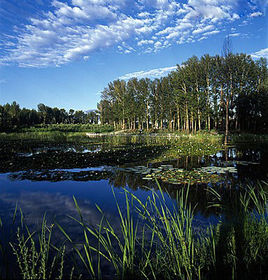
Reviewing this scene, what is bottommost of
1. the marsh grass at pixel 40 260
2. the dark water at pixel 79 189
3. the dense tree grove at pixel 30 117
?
the dark water at pixel 79 189

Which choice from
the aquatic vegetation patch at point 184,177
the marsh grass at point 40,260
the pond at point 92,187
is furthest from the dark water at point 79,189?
the marsh grass at point 40,260

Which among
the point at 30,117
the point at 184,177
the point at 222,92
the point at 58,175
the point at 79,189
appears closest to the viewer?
the point at 79,189

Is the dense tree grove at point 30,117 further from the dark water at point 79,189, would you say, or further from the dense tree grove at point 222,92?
the dark water at point 79,189

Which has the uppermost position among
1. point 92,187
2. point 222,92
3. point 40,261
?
point 222,92

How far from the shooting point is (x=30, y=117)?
56.7 metres

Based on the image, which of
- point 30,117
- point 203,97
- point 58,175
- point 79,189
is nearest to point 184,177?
point 79,189

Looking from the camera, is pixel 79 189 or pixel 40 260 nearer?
pixel 40 260

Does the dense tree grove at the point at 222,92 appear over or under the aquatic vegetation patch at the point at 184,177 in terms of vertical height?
Result: over

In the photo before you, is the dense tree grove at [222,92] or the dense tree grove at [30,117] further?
the dense tree grove at [30,117]

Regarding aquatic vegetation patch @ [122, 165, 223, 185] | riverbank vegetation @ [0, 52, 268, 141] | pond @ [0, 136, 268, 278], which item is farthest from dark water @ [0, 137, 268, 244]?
riverbank vegetation @ [0, 52, 268, 141]

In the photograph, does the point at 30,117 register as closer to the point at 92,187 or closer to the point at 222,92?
the point at 222,92

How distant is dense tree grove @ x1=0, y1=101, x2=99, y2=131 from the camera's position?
4069 cm

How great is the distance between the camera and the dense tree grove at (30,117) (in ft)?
133

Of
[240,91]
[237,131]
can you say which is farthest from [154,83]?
[237,131]
